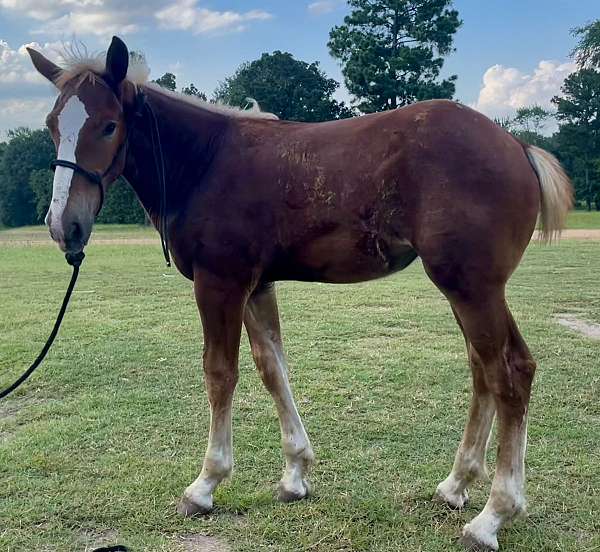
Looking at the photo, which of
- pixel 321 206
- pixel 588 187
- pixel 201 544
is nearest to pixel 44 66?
pixel 321 206

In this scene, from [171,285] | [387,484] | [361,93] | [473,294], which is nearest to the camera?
[473,294]

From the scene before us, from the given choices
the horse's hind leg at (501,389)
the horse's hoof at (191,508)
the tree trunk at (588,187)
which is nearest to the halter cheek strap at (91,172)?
the horse's hoof at (191,508)

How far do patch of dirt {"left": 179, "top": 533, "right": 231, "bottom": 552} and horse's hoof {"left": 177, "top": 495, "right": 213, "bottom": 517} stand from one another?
0.49ft

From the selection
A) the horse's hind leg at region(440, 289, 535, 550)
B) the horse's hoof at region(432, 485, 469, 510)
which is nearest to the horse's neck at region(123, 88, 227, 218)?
the horse's hind leg at region(440, 289, 535, 550)

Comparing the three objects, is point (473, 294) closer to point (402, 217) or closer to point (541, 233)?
point (402, 217)

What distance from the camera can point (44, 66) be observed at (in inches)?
110

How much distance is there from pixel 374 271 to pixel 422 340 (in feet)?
12.1

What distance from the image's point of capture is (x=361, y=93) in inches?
1355

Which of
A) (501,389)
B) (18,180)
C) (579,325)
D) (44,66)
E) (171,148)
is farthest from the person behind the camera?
(18,180)

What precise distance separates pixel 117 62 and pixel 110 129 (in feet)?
0.99

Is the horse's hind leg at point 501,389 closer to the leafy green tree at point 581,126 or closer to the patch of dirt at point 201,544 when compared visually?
the patch of dirt at point 201,544

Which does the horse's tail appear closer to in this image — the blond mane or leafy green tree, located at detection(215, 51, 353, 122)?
the blond mane

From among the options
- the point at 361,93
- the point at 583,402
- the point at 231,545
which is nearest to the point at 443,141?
the point at 231,545

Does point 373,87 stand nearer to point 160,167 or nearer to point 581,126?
point 581,126
